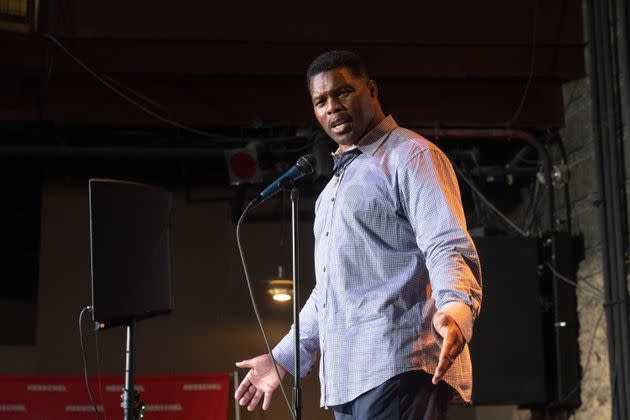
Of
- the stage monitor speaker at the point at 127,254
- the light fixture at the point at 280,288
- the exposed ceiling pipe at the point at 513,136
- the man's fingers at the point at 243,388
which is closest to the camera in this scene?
the man's fingers at the point at 243,388

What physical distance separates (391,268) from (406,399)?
0.32 m

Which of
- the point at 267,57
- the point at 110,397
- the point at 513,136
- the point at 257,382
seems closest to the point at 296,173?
the point at 257,382

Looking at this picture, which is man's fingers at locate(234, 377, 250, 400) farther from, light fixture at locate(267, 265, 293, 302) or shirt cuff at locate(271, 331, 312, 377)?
light fixture at locate(267, 265, 293, 302)

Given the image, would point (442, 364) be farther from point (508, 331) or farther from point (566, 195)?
point (566, 195)

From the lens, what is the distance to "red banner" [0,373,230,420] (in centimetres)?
630

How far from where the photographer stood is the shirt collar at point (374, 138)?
8.07 feet

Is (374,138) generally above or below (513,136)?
below

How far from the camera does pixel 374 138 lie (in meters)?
2.48

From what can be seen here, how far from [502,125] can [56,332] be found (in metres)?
3.65

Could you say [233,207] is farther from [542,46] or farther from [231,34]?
[542,46]

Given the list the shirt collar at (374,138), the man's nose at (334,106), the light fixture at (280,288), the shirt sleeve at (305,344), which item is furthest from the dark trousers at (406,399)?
the light fixture at (280,288)

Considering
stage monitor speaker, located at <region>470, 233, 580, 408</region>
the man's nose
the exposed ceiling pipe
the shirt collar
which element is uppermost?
the exposed ceiling pipe

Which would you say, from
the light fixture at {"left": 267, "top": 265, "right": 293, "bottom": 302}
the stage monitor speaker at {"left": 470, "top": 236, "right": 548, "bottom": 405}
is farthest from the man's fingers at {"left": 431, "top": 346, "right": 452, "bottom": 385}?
the light fixture at {"left": 267, "top": 265, "right": 293, "bottom": 302}

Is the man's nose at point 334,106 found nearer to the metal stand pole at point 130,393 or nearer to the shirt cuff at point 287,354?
the shirt cuff at point 287,354
